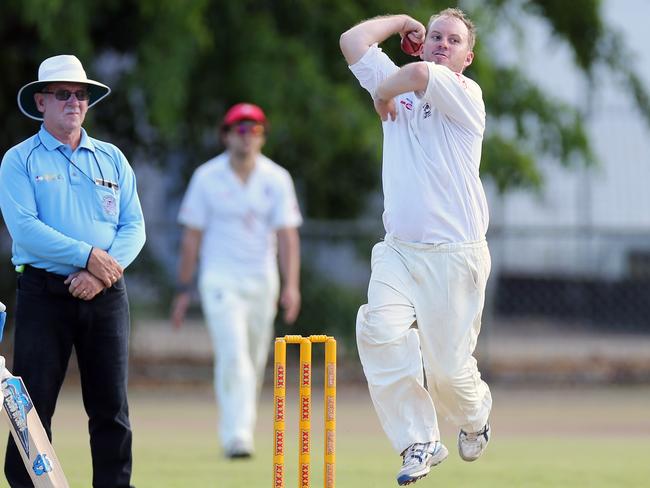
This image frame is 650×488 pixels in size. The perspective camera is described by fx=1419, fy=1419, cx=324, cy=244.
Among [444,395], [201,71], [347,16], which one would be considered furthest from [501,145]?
[444,395]

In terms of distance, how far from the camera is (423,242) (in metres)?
6.73

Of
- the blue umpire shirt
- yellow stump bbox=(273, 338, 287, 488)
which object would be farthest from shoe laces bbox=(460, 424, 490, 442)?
the blue umpire shirt

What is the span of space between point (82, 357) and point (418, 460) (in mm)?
1683

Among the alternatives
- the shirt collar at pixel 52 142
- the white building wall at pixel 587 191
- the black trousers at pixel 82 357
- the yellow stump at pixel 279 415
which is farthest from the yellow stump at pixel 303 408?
the white building wall at pixel 587 191

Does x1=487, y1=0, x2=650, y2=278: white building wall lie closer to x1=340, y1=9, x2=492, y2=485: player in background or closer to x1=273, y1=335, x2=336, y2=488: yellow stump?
x1=340, y1=9, x2=492, y2=485: player in background

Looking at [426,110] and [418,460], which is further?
[426,110]

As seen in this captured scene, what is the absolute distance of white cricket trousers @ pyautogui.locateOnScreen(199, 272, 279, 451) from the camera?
31.4ft

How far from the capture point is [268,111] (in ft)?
45.5

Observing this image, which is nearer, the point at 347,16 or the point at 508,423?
the point at 508,423

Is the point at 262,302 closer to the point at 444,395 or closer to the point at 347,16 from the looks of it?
the point at 444,395

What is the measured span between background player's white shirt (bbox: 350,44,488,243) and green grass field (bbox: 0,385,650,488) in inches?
79.3

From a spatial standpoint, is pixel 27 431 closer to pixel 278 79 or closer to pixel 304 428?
pixel 304 428

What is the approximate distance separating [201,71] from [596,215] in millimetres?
6134

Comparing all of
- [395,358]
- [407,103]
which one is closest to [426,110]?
[407,103]
